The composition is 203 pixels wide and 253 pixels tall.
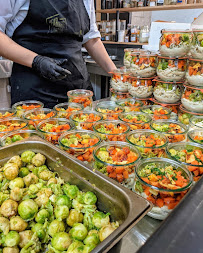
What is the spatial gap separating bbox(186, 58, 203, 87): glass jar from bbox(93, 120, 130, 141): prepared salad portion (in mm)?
597

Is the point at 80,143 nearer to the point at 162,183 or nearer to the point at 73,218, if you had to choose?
the point at 73,218

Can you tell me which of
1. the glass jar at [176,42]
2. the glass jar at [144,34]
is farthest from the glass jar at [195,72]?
the glass jar at [144,34]

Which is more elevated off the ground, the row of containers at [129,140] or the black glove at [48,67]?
the black glove at [48,67]

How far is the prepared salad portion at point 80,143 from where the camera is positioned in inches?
51.3

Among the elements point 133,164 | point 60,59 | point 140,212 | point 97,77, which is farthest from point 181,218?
point 97,77

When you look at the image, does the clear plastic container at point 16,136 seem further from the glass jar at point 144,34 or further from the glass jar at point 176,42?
the glass jar at point 144,34

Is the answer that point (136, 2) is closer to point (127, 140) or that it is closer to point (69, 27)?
point (69, 27)

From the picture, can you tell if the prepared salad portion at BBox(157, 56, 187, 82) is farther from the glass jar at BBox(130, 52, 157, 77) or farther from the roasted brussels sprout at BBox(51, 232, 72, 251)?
the roasted brussels sprout at BBox(51, 232, 72, 251)

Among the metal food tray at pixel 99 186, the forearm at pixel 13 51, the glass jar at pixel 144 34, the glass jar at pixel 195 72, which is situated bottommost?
the metal food tray at pixel 99 186

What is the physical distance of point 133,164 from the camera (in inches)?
44.6

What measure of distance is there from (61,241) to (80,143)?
0.62 metres

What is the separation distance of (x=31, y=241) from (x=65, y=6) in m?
2.52

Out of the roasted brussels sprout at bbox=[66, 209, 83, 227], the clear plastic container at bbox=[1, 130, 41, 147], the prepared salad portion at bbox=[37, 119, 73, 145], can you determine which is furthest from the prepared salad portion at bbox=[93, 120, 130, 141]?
the roasted brussels sprout at bbox=[66, 209, 83, 227]

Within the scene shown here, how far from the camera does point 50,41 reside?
2.65m
